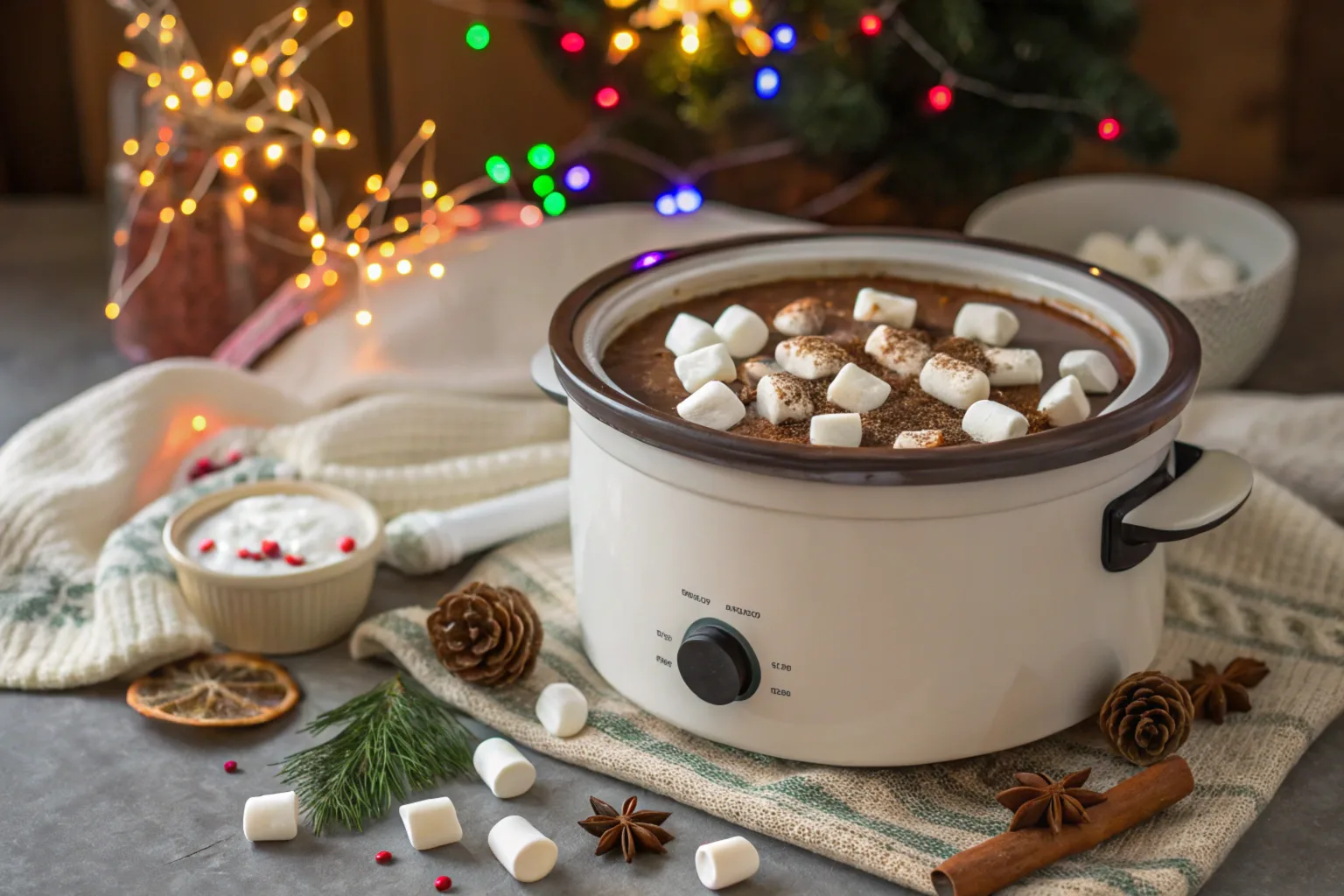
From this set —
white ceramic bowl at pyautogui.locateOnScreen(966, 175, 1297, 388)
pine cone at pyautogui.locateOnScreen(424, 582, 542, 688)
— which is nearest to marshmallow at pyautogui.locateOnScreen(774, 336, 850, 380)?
pine cone at pyautogui.locateOnScreen(424, 582, 542, 688)

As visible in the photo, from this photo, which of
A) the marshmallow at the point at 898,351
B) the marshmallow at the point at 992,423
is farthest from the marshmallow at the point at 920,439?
the marshmallow at the point at 898,351

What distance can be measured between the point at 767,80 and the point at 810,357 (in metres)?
0.64

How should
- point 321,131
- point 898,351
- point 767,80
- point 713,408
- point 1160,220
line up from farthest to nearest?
1. point 1160,220
2. point 767,80
3. point 321,131
4. point 898,351
5. point 713,408

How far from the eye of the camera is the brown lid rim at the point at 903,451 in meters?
0.92

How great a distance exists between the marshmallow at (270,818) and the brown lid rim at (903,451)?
0.35 metres

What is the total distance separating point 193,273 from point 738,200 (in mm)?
774

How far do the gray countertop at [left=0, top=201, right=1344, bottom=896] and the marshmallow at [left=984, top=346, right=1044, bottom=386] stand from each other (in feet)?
1.17

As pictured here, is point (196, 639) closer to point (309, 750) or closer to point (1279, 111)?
point (309, 750)

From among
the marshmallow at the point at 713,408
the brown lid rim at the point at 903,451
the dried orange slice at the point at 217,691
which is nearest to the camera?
the brown lid rim at the point at 903,451

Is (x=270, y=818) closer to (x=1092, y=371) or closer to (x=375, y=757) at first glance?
(x=375, y=757)

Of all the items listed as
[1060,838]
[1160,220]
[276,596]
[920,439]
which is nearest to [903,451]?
[920,439]

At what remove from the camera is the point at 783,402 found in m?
1.05

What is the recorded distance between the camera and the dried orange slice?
1.14m

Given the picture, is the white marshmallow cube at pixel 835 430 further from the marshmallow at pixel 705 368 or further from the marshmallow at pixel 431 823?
the marshmallow at pixel 431 823
